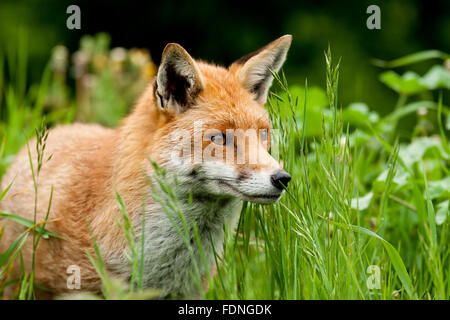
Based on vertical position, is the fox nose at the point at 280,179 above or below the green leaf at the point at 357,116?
below

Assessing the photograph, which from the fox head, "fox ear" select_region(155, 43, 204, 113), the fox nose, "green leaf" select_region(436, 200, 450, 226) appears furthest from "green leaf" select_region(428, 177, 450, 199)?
"fox ear" select_region(155, 43, 204, 113)

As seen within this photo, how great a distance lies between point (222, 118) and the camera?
3146 millimetres

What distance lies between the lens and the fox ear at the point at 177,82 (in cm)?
312

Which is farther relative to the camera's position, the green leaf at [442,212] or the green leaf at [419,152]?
the green leaf at [419,152]

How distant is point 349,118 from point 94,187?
202 centimetres

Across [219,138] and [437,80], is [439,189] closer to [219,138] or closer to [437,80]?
[437,80]

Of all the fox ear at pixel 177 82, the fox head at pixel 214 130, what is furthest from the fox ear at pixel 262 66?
the fox ear at pixel 177 82

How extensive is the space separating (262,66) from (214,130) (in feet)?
1.89

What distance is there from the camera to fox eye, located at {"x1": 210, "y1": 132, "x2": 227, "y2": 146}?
10.1 feet

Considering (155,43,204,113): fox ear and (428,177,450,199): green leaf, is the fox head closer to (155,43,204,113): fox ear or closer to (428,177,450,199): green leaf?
(155,43,204,113): fox ear

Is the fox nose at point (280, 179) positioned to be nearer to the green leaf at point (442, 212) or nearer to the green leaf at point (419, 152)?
the green leaf at point (442, 212)
